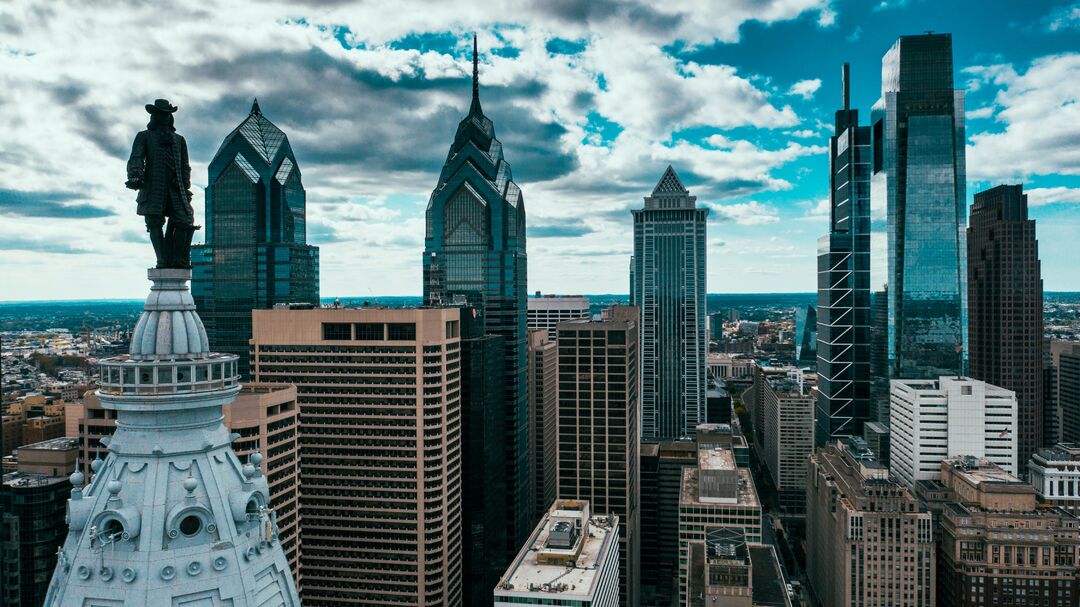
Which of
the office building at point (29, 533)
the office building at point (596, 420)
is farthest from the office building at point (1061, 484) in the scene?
the office building at point (29, 533)

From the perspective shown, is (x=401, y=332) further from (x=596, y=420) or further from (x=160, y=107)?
(x=160, y=107)

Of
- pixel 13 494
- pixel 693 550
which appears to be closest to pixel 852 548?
pixel 693 550

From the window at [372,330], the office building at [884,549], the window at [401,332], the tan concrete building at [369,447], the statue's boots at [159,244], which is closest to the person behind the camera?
the statue's boots at [159,244]

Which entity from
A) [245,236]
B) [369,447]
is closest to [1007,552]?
[369,447]

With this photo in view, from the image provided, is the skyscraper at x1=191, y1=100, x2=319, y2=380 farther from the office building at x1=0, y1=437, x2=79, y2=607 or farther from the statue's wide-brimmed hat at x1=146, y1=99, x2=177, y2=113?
the statue's wide-brimmed hat at x1=146, y1=99, x2=177, y2=113

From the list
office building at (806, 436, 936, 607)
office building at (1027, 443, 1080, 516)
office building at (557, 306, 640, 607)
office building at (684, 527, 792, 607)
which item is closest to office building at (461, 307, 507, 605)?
office building at (557, 306, 640, 607)

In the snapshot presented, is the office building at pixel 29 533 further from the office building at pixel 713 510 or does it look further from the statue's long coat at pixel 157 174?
the office building at pixel 713 510

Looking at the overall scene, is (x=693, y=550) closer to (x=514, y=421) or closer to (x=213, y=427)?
(x=514, y=421)
